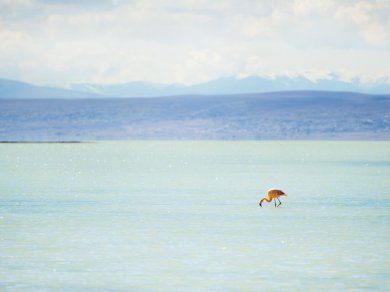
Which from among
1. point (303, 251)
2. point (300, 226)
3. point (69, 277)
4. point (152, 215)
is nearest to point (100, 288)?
point (69, 277)

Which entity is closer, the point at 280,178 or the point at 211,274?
the point at 211,274

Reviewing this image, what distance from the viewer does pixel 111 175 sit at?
2442 inches

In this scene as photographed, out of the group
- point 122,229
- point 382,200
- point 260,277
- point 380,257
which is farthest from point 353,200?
point 260,277

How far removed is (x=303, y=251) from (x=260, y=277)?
3457 millimetres

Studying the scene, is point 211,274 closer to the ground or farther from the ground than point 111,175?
closer to the ground

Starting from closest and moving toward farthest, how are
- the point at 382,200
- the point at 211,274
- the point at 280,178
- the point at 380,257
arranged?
the point at 211,274, the point at 380,257, the point at 382,200, the point at 280,178

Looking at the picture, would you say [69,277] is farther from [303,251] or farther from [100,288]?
[303,251]

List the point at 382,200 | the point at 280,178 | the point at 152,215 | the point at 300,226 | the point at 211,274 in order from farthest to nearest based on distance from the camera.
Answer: the point at 280,178 → the point at 382,200 → the point at 152,215 → the point at 300,226 → the point at 211,274

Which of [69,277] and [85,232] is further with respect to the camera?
[85,232]

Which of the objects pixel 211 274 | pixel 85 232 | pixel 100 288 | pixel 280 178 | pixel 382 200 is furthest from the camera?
pixel 280 178

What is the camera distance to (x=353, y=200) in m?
39.3

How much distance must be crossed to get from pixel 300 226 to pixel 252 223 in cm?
158

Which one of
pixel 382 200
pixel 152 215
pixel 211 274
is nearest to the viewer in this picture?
pixel 211 274

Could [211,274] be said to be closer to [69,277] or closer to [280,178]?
[69,277]
